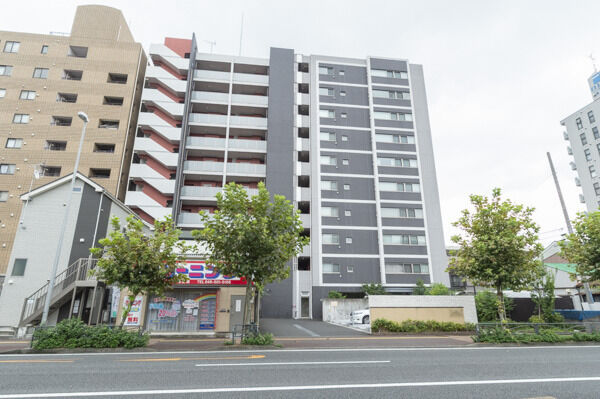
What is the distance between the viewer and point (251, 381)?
24.0 feet

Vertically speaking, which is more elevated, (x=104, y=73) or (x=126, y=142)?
(x=104, y=73)

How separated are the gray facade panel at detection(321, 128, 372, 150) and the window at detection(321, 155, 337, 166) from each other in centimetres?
126

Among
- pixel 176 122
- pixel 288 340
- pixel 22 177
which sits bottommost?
pixel 288 340

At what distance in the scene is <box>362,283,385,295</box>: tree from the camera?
32406 mm

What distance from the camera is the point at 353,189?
39.4m

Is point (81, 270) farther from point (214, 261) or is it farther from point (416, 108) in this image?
point (416, 108)

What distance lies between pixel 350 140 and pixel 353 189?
22.9 feet

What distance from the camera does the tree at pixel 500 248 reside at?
16.7m

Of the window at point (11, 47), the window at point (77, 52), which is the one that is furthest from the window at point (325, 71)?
the window at point (11, 47)

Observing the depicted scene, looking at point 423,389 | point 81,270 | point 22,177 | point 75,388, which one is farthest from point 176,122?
point 423,389

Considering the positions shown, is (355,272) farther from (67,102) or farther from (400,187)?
(67,102)

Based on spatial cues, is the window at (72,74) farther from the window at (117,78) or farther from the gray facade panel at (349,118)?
the gray facade panel at (349,118)

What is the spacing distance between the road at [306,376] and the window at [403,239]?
26.0 metres

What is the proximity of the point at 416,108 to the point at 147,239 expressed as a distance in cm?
4106
